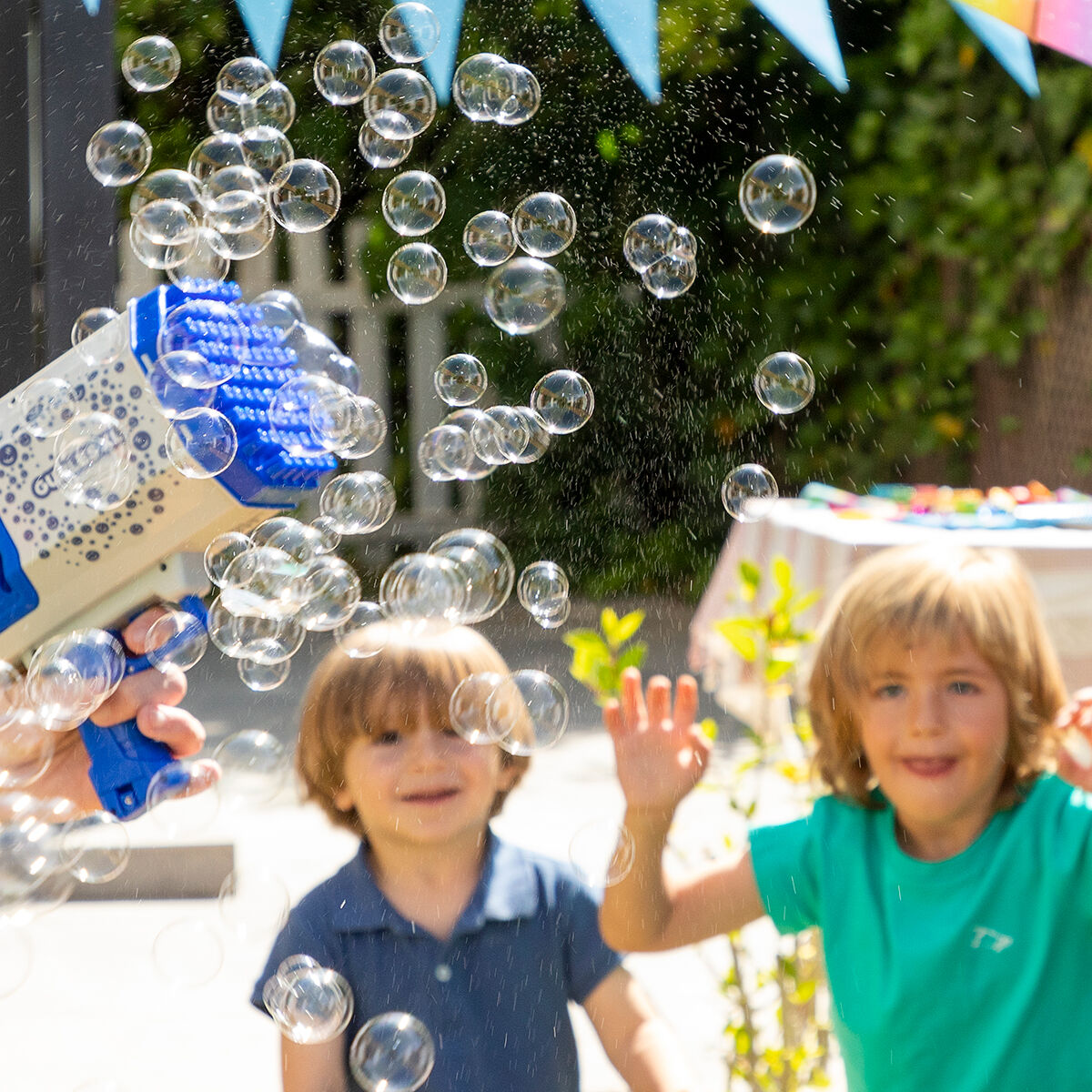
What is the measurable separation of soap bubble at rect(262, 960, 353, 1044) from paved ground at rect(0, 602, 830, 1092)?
12 centimetres

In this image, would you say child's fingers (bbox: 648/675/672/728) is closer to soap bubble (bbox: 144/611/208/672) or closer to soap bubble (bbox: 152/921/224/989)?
soap bubble (bbox: 144/611/208/672)

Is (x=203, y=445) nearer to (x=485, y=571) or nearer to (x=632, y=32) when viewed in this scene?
(x=485, y=571)

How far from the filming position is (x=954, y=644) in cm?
132

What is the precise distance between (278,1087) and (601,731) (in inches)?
83.0

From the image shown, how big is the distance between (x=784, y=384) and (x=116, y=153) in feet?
3.05

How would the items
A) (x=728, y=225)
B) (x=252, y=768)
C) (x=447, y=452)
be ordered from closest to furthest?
(x=252, y=768)
(x=447, y=452)
(x=728, y=225)

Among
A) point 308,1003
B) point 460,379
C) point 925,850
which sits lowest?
point 308,1003

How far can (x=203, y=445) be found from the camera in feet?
3.86

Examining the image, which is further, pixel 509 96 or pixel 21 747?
pixel 509 96

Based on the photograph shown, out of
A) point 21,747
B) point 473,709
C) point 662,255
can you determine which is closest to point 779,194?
point 662,255

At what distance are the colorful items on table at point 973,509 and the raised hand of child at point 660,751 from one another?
61.6 inches

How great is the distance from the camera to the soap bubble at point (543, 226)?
1.99 m

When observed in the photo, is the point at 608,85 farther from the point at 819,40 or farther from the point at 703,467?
the point at 819,40

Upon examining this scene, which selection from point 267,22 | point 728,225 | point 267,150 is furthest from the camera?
point 728,225
